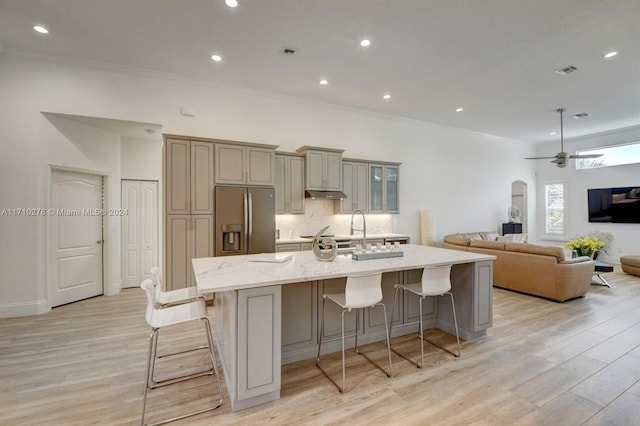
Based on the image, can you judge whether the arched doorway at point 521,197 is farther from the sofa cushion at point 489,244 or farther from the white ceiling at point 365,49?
the sofa cushion at point 489,244

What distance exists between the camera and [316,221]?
18.6 ft

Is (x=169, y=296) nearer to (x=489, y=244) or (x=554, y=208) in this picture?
(x=489, y=244)

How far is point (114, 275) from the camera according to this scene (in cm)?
513

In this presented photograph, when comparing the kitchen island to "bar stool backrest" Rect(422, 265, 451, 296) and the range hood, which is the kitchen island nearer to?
"bar stool backrest" Rect(422, 265, 451, 296)

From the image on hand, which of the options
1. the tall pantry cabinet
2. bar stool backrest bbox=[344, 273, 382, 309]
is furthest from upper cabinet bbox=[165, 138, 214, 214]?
bar stool backrest bbox=[344, 273, 382, 309]

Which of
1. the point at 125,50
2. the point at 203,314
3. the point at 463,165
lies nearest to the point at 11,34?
the point at 125,50

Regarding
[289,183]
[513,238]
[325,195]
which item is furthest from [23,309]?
[513,238]

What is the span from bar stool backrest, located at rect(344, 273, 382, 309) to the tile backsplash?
310 cm

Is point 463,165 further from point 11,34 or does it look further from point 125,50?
point 11,34

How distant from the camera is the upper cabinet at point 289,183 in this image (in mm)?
5039

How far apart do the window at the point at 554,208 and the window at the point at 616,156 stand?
0.87 meters

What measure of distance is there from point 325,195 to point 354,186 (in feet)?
2.60

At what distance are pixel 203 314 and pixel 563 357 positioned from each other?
3429 mm

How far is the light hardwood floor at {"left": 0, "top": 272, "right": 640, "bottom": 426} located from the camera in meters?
2.08
